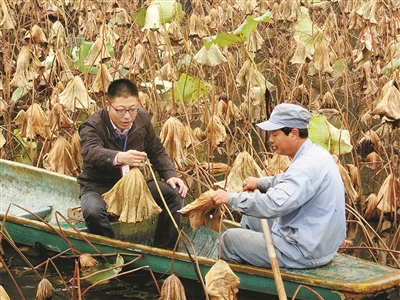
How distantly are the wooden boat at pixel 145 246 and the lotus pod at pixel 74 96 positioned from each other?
→ 65 centimetres

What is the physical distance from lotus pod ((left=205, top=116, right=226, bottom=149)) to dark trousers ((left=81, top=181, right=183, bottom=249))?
931 mm

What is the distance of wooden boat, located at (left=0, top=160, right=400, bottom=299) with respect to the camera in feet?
14.2

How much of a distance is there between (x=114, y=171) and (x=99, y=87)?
119 cm

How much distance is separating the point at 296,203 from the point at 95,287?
1656 mm

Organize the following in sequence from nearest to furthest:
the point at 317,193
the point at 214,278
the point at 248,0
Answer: the point at 214,278 < the point at 317,193 < the point at 248,0

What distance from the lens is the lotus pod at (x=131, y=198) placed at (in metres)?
4.56

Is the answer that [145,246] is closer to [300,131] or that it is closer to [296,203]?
[296,203]

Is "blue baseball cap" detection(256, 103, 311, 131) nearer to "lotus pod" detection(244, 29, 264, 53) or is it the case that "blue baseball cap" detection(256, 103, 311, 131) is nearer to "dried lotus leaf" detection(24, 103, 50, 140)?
"lotus pod" detection(244, 29, 264, 53)

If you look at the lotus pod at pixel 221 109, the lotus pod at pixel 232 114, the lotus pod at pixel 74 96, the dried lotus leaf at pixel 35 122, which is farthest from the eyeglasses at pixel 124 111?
the lotus pod at pixel 221 109

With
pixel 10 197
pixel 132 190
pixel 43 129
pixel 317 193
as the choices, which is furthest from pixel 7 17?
pixel 317 193

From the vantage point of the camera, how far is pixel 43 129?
6418 mm

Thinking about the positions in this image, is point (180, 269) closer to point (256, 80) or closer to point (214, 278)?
point (214, 278)

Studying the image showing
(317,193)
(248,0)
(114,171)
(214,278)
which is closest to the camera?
(214,278)

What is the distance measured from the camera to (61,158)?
6.27 metres
